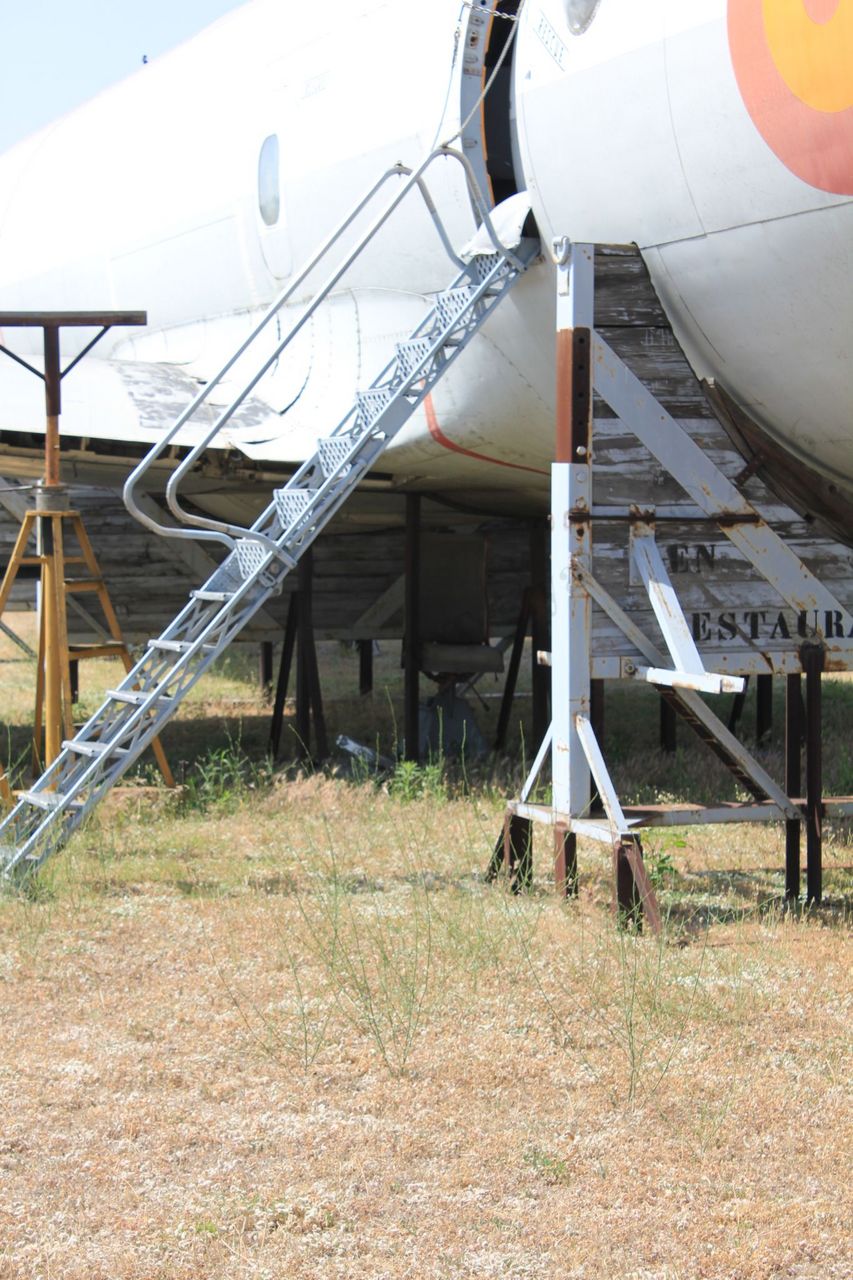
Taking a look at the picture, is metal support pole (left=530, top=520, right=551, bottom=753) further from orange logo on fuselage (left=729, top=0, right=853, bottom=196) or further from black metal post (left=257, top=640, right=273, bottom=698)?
orange logo on fuselage (left=729, top=0, right=853, bottom=196)

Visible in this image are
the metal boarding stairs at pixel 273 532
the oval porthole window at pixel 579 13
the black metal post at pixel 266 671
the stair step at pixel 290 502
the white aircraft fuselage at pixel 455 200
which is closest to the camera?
the white aircraft fuselage at pixel 455 200

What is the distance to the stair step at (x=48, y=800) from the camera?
24.7 ft

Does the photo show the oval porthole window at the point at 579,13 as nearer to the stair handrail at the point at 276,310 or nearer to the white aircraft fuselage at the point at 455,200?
the white aircraft fuselage at the point at 455,200

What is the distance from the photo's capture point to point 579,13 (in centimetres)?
728

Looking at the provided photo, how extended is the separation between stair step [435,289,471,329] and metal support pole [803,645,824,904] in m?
2.69

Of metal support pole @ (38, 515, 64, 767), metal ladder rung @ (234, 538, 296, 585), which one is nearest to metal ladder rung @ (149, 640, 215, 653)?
metal ladder rung @ (234, 538, 296, 585)

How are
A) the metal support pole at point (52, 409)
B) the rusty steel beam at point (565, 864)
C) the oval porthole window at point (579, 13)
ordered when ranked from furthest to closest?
the metal support pole at point (52, 409) < the oval porthole window at point (579, 13) < the rusty steel beam at point (565, 864)

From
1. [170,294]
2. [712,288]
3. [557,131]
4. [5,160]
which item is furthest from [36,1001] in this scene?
[5,160]

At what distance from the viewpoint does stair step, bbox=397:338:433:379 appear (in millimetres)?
8203

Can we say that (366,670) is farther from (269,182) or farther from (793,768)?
(793,768)

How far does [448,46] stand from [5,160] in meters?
8.97

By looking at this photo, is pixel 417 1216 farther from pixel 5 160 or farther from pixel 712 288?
pixel 5 160

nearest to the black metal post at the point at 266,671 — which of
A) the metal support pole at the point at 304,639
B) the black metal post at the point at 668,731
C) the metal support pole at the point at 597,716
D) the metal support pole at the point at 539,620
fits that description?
the metal support pole at the point at 304,639

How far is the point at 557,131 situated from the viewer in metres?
7.42
